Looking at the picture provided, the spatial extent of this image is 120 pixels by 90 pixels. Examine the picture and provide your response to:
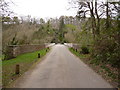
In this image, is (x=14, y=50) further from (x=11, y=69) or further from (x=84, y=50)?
(x=84, y=50)

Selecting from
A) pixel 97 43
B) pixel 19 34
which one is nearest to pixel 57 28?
pixel 19 34

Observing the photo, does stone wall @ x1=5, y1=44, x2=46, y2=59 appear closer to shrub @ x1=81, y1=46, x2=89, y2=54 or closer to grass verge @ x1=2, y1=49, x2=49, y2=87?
grass verge @ x1=2, y1=49, x2=49, y2=87

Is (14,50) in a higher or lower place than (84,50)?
higher

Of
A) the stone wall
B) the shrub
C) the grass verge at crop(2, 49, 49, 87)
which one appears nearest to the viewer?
the grass verge at crop(2, 49, 49, 87)

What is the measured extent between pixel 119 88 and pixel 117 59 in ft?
10.6

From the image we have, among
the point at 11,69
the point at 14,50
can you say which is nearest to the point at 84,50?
the point at 14,50

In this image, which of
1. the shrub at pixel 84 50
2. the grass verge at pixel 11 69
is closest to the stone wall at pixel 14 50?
the grass verge at pixel 11 69

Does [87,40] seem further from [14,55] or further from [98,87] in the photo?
[98,87]

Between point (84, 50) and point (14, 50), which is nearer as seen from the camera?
point (14, 50)

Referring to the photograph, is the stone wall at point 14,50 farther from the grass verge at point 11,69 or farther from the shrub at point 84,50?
the shrub at point 84,50

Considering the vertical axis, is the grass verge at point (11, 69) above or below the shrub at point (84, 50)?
below

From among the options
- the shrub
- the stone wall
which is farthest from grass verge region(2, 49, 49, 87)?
the shrub

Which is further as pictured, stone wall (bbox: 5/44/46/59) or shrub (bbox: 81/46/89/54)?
shrub (bbox: 81/46/89/54)

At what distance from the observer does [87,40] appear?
18.4m
